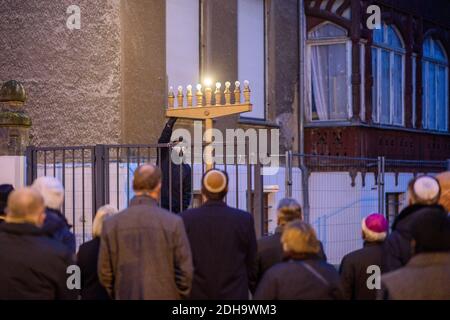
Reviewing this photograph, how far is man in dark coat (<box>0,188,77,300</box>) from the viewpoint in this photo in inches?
241

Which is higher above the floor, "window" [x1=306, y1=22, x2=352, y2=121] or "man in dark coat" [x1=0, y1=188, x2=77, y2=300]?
"window" [x1=306, y1=22, x2=352, y2=121]

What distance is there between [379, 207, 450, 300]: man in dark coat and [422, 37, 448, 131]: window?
45.1 feet

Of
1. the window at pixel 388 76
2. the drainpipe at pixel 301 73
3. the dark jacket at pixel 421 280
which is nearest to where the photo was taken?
the dark jacket at pixel 421 280

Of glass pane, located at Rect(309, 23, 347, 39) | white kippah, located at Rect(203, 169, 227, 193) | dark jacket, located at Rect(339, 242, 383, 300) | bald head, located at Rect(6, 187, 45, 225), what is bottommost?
dark jacket, located at Rect(339, 242, 383, 300)

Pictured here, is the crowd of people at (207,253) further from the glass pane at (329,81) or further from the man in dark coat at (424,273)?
the glass pane at (329,81)

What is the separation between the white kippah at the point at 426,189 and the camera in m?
7.16

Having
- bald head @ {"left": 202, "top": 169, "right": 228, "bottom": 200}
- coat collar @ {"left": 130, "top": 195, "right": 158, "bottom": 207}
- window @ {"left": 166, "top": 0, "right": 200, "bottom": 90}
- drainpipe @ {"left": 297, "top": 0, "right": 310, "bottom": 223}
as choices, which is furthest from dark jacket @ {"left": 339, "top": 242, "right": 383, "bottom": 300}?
drainpipe @ {"left": 297, "top": 0, "right": 310, "bottom": 223}

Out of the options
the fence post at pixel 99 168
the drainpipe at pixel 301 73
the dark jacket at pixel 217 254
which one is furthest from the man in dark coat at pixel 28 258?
the drainpipe at pixel 301 73

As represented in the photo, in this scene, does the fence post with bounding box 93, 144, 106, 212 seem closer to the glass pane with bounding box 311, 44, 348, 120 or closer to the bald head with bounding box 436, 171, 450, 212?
the bald head with bounding box 436, 171, 450, 212

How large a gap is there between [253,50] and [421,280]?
33.3ft

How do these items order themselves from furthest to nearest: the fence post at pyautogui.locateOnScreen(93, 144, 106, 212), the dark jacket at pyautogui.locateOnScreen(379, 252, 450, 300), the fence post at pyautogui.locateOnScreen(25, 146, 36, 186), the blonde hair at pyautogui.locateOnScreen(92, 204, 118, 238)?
the fence post at pyautogui.locateOnScreen(25, 146, 36, 186)
the fence post at pyautogui.locateOnScreen(93, 144, 106, 212)
the blonde hair at pyautogui.locateOnScreen(92, 204, 118, 238)
the dark jacket at pyautogui.locateOnScreen(379, 252, 450, 300)

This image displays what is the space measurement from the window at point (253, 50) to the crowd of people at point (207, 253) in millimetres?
7744
